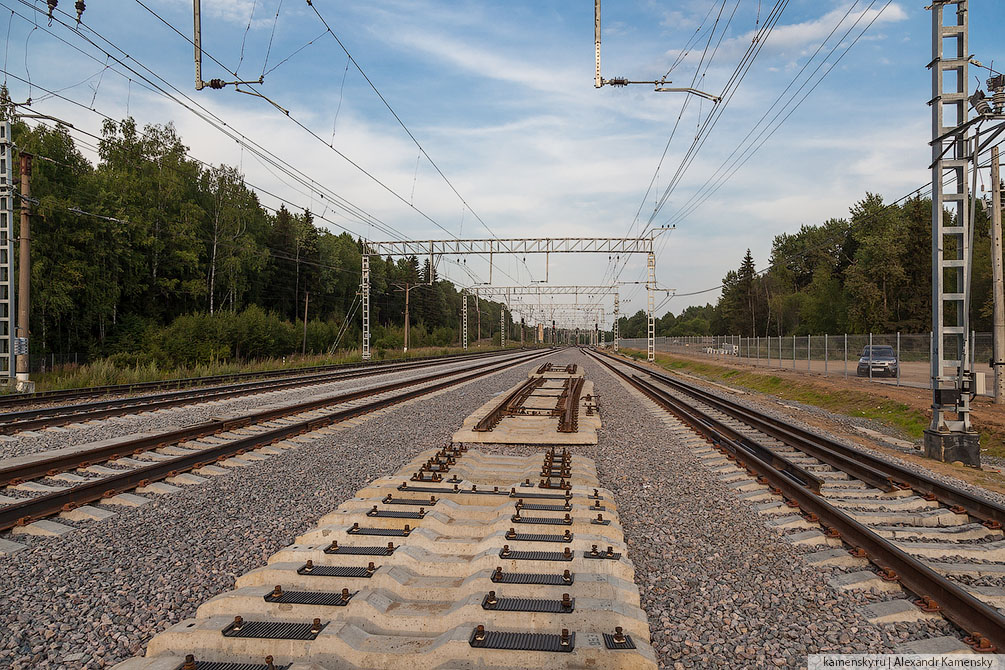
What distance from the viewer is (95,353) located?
35.4m

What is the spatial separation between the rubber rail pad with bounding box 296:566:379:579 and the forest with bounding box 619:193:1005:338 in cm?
3737

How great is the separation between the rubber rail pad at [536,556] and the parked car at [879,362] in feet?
89.4

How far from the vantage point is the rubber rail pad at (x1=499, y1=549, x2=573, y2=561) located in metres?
4.38

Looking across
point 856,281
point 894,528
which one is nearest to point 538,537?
point 894,528

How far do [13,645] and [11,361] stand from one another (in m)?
19.4

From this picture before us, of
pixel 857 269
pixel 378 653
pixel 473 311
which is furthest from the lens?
pixel 473 311

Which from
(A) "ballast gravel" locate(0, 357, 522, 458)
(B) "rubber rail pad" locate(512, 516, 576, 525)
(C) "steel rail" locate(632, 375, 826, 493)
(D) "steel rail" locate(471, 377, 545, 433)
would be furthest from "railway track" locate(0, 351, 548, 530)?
(C) "steel rail" locate(632, 375, 826, 493)

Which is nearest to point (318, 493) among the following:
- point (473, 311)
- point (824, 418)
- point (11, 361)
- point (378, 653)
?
point (378, 653)

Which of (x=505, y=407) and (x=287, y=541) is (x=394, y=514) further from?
(x=505, y=407)

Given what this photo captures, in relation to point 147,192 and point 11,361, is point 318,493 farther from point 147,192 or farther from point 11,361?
point 147,192

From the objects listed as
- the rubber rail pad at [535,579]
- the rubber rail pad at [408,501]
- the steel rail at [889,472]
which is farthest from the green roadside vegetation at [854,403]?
the rubber rail pad at [535,579]

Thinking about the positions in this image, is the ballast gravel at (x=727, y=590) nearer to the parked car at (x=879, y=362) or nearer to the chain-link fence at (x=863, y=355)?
the chain-link fence at (x=863, y=355)

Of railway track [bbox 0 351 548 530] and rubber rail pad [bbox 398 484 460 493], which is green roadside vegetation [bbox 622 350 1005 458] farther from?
railway track [bbox 0 351 548 530]

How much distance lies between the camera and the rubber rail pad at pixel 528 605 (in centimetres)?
363
